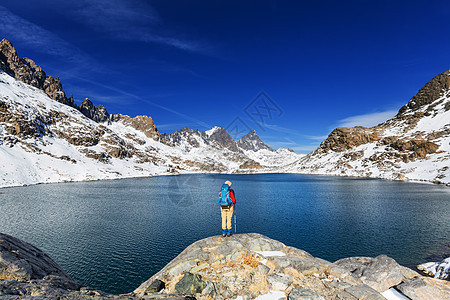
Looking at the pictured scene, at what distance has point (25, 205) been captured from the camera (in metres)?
69.0

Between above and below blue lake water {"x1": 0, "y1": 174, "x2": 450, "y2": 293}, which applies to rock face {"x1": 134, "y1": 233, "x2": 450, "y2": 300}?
above

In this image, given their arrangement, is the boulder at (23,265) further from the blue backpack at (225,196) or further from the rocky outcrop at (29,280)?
the blue backpack at (225,196)

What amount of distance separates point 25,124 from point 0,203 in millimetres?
165130

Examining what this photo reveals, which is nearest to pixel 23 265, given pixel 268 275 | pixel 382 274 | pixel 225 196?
pixel 225 196

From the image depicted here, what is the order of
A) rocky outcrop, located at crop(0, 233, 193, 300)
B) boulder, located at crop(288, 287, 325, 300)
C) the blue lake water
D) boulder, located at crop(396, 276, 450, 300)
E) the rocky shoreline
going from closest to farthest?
rocky outcrop, located at crop(0, 233, 193, 300)
the rocky shoreline
boulder, located at crop(288, 287, 325, 300)
boulder, located at crop(396, 276, 450, 300)
the blue lake water

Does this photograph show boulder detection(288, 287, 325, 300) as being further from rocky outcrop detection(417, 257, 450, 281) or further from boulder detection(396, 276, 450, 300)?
rocky outcrop detection(417, 257, 450, 281)

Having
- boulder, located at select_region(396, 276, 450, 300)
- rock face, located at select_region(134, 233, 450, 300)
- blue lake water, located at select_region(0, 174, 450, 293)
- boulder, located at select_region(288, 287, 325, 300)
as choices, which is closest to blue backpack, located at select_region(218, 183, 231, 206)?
rock face, located at select_region(134, 233, 450, 300)

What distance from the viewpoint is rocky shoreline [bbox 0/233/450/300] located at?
40.9 feet

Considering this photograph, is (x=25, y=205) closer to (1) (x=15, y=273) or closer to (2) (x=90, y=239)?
(2) (x=90, y=239)

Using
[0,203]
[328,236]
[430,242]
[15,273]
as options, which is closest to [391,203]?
[430,242]

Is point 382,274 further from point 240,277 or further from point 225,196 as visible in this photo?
point 225,196

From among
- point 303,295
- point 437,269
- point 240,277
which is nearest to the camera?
point 303,295

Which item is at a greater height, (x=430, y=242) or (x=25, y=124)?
(x=25, y=124)

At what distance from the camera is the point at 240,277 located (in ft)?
51.3
